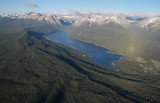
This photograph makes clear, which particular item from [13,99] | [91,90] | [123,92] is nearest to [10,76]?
[13,99]

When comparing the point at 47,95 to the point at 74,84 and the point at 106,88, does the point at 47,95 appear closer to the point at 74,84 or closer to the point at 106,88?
the point at 74,84

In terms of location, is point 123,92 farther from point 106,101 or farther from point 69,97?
point 69,97

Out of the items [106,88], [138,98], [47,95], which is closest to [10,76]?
[47,95]

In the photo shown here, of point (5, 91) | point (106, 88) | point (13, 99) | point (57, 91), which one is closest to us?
point (13, 99)

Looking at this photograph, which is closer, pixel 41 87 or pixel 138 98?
pixel 138 98

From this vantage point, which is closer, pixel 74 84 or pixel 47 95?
pixel 47 95

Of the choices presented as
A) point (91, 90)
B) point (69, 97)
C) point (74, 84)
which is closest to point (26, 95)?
point (69, 97)

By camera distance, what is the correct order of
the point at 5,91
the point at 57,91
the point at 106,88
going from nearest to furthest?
the point at 5,91, the point at 57,91, the point at 106,88

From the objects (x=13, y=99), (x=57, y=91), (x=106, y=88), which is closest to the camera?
(x=13, y=99)
